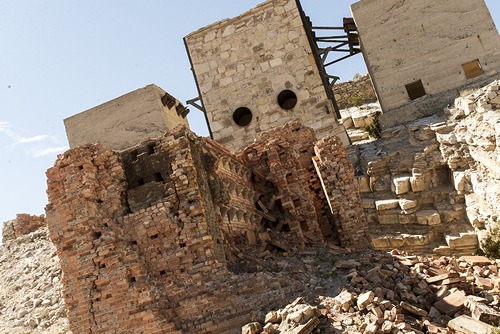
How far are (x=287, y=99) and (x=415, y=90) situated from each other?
4555mm

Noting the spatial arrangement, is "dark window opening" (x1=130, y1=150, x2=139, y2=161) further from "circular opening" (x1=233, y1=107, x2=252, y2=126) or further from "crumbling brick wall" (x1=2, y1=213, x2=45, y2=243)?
"crumbling brick wall" (x1=2, y1=213, x2=45, y2=243)

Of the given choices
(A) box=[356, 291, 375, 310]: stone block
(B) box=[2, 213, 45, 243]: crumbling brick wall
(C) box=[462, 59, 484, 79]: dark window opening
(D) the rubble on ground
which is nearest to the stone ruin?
(C) box=[462, 59, 484, 79]: dark window opening

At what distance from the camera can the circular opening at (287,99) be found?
17.7 metres

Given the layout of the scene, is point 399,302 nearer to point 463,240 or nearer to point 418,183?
point 463,240

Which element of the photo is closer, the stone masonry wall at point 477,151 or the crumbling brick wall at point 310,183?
the crumbling brick wall at point 310,183

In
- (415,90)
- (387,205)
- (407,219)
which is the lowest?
(407,219)

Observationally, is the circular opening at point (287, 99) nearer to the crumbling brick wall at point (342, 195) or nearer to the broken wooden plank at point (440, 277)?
the crumbling brick wall at point (342, 195)

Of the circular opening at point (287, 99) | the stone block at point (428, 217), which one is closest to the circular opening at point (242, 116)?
the circular opening at point (287, 99)

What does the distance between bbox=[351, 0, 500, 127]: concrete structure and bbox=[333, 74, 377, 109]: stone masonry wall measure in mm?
4844

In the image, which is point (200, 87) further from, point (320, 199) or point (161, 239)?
point (161, 239)

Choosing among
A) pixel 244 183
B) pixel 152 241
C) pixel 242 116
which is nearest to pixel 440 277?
pixel 244 183

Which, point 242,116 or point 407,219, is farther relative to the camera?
point 242,116

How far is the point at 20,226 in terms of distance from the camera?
20.4 meters

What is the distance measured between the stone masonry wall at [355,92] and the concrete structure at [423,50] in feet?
15.9
